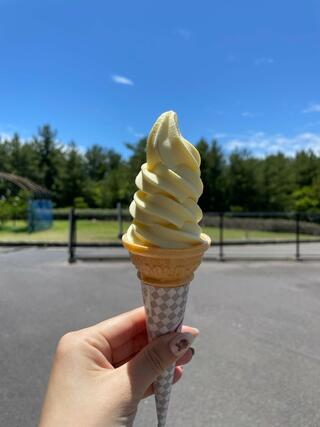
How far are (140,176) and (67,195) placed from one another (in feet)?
157

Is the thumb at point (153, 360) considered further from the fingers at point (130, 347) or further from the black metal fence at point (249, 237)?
the black metal fence at point (249, 237)

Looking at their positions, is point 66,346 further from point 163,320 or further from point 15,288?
point 15,288

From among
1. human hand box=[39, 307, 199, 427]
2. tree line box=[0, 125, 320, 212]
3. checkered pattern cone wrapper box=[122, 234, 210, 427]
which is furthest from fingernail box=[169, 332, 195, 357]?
tree line box=[0, 125, 320, 212]

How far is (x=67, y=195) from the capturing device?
4834 centimetres

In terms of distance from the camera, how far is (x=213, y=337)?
523 centimetres

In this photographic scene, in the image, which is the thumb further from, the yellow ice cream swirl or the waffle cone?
the yellow ice cream swirl

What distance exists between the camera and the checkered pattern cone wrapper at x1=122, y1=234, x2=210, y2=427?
1832 millimetres

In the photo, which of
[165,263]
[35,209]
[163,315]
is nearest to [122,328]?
[163,315]

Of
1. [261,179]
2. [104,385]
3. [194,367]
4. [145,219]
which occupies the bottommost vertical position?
[194,367]

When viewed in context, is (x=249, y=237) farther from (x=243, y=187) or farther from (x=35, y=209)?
(x=243, y=187)

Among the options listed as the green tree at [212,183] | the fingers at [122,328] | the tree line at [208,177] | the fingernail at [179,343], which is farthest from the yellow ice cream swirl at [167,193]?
the green tree at [212,183]

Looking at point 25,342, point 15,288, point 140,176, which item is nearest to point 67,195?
point 15,288

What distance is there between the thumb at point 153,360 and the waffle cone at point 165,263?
0.89ft

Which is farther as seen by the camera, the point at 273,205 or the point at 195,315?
the point at 273,205
